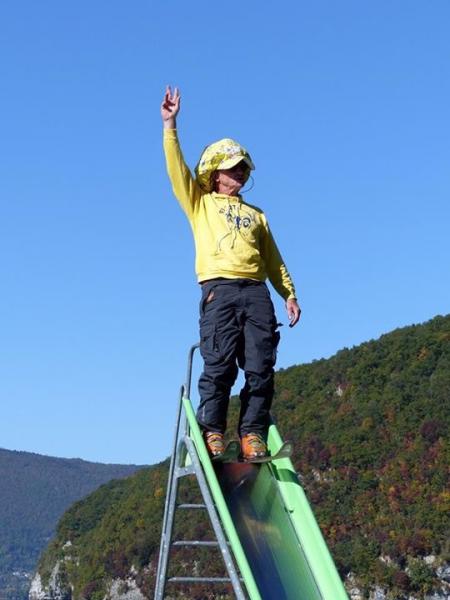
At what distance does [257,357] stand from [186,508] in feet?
3.42

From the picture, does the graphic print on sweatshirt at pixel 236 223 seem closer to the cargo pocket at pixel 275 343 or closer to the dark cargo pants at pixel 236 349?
the dark cargo pants at pixel 236 349

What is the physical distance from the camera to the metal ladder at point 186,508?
20.9 ft

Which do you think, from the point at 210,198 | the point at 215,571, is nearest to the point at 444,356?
the point at 215,571

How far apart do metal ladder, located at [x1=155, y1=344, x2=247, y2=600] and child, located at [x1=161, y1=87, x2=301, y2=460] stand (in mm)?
195

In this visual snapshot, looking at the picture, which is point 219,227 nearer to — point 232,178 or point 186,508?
point 232,178

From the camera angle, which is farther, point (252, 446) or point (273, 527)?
point (252, 446)

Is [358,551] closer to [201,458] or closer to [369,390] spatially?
[369,390]

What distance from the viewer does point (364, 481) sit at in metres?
145

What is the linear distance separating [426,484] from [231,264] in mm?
132555

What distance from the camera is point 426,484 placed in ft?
449

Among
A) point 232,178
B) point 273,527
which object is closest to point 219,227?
point 232,178

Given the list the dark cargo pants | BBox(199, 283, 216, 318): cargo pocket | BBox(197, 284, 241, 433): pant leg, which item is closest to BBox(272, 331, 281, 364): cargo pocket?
the dark cargo pants

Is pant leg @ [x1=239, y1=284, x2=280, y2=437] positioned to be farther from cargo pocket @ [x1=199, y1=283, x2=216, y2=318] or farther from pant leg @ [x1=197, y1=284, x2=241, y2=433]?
cargo pocket @ [x1=199, y1=283, x2=216, y2=318]

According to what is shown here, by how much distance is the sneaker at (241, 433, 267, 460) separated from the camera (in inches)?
295
